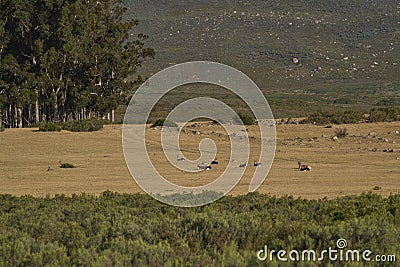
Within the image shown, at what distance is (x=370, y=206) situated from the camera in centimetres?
1153

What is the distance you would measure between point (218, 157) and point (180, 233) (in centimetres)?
1871

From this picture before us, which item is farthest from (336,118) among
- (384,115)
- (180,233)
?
(180,233)

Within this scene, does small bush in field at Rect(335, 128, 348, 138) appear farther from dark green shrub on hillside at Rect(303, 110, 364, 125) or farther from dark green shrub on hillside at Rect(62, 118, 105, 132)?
dark green shrub on hillside at Rect(62, 118, 105, 132)

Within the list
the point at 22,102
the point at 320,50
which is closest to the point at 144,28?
the point at 320,50

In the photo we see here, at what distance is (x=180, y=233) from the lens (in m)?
9.03

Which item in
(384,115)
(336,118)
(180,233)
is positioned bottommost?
(180,233)

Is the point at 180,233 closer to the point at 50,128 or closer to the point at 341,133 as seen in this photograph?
the point at 341,133

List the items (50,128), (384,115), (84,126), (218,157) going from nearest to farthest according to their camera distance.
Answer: (218,157) < (50,128) < (84,126) < (384,115)

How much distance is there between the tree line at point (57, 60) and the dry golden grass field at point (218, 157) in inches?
186

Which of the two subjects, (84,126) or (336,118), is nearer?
(84,126)

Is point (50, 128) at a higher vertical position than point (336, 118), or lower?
lower

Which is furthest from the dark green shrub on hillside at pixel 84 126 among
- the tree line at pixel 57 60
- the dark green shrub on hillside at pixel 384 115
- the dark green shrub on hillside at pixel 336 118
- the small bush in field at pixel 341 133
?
the dark green shrub on hillside at pixel 384 115

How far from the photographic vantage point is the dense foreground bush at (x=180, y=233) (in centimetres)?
727

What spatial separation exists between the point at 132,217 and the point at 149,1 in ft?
438
